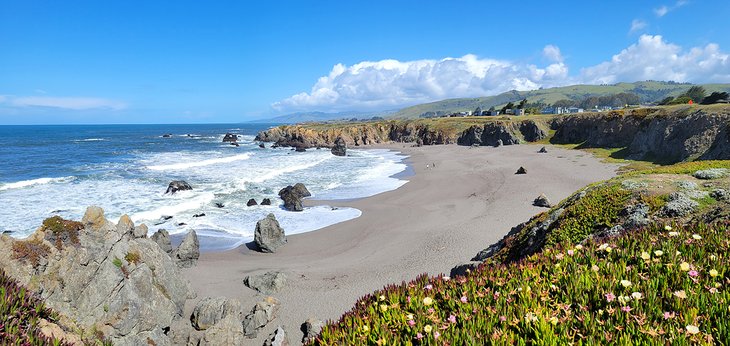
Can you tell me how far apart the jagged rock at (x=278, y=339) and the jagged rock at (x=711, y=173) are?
13.1 meters

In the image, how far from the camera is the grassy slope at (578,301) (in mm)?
3487

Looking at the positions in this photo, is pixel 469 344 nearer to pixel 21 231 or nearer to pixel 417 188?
pixel 21 231

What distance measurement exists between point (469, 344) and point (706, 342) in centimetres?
199

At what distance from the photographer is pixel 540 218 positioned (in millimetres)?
11469

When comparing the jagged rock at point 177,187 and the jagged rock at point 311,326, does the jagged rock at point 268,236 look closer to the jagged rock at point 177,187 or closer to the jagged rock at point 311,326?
the jagged rock at point 311,326

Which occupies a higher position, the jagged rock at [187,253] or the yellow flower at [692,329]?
the yellow flower at [692,329]

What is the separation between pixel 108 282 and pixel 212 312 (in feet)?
11.0

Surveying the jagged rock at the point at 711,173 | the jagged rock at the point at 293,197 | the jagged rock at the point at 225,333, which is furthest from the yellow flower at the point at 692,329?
the jagged rock at the point at 293,197

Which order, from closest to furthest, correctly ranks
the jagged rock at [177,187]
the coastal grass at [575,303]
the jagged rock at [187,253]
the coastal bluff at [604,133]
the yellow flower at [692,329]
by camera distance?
1. the yellow flower at [692,329]
2. the coastal grass at [575,303]
3. the jagged rock at [187,253]
4. the coastal bluff at [604,133]
5. the jagged rock at [177,187]

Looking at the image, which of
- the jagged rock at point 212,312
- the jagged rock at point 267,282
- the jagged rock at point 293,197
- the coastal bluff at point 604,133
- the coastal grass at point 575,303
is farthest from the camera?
the coastal bluff at point 604,133

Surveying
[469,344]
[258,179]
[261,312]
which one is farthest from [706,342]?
[258,179]

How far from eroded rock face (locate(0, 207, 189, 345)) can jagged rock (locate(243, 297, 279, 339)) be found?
247 cm

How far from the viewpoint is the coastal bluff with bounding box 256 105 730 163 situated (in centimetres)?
3419

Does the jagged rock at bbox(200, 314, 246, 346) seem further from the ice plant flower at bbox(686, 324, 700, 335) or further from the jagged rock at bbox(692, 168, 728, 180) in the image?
the jagged rock at bbox(692, 168, 728, 180)
